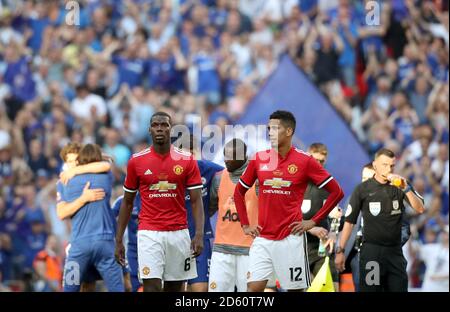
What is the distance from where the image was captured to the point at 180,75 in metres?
21.3

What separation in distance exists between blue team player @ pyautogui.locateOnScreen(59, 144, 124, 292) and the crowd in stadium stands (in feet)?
16.0

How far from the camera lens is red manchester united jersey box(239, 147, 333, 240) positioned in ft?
37.3

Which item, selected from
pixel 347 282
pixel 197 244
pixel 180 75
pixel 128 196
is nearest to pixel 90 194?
pixel 128 196

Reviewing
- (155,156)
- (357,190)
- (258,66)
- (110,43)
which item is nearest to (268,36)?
(258,66)

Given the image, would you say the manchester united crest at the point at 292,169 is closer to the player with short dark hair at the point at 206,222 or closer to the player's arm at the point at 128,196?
the player's arm at the point at 128,196

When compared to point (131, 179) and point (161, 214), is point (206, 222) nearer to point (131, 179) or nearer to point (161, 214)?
point (161, 214)

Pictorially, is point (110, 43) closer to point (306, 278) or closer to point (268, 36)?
point (268, 36)

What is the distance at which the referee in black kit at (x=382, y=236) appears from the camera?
41.8 feet

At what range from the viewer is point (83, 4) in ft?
73.6

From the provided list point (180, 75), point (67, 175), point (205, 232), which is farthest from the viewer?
point (180, 75)

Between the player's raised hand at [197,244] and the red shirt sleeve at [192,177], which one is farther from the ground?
the red shirt sleeve at [192,177]

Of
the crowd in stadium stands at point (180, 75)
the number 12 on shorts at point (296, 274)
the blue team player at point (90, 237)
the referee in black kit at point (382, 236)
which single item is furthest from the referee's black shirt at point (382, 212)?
the crowd in stadium stands at point (180, 75)

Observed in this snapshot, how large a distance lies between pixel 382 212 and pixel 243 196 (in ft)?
6.01

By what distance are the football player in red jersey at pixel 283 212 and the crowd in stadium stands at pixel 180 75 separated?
22.9ft
